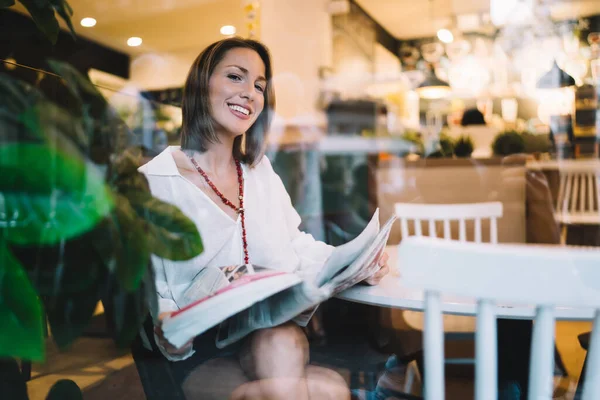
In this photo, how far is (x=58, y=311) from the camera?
655 mm

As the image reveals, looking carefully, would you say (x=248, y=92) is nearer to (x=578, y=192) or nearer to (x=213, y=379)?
(x=213, y=379)

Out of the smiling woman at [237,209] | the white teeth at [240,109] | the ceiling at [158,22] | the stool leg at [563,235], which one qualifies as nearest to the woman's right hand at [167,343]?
the smiling woman at [237,209]

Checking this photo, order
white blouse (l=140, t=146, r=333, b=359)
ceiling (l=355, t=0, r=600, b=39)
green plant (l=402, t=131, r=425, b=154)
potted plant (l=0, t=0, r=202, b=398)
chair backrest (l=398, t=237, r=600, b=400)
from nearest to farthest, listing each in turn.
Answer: chair backrest (l=398, t=237, r=600, b=400), potted plant (l=0, t=0, r=202, b=398), white blouse (l=140, t=146, r=333, b=359), green plant (l=402, t=131, r=425, b=154), ceiling (l=355, t=0, r=600, b=39)

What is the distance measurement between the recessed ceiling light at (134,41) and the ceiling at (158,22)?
11 mm

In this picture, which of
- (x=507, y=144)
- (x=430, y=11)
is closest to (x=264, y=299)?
(x=507, y=144)

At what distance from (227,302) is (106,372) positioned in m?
0.32

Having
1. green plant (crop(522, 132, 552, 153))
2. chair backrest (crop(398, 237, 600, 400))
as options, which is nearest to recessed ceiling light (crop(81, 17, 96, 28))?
chair backrest (crop(398, 237, 600, 400))

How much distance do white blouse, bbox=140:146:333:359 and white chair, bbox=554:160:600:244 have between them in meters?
2.29

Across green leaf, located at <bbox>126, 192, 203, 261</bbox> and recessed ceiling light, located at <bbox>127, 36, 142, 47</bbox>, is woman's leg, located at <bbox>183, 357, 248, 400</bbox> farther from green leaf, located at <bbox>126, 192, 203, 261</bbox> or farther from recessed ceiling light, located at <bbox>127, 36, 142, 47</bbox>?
recessed ceiling light, located at <bbox>127, 36, 142, 47</bbox>

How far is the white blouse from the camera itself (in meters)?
0.82

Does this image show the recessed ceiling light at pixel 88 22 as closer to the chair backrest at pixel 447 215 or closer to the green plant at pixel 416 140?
the chair backrest at pixel 447 215

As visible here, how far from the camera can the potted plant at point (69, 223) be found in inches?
23.1

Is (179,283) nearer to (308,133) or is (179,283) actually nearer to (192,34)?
(192,34)

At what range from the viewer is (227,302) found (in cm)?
62
